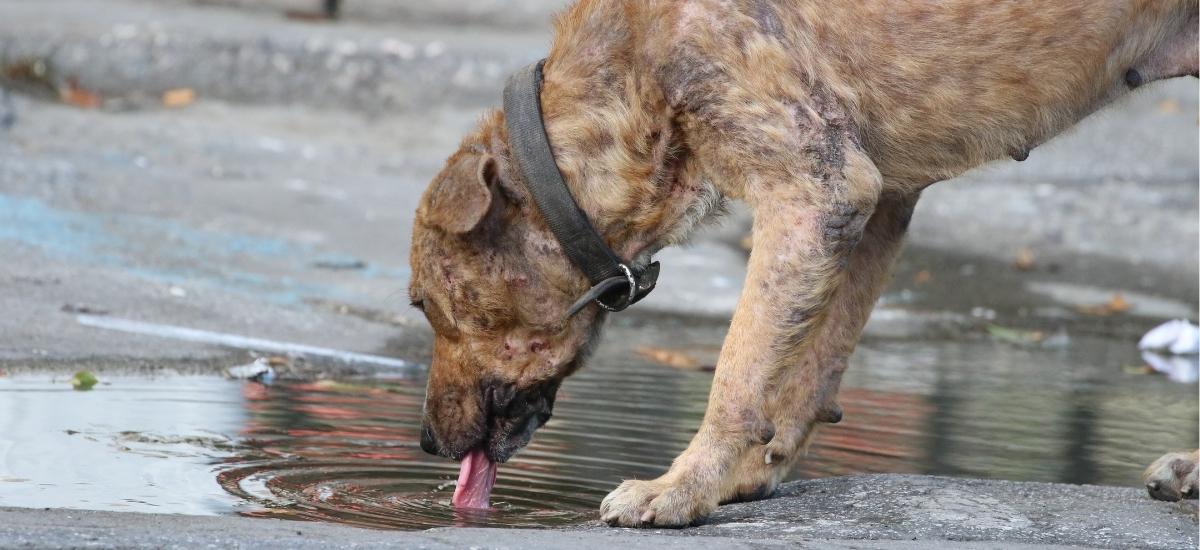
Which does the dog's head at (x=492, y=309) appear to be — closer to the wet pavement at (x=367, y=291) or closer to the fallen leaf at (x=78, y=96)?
the wet pavement at (x=367, y=291)

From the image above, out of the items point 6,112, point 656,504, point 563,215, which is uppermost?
point 563,215

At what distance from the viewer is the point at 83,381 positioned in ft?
17.5

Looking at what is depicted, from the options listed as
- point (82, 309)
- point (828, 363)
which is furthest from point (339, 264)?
point (828, 363)

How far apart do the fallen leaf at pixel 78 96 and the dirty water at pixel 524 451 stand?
6440 mm

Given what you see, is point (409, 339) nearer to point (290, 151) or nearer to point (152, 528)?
point (152, 528)

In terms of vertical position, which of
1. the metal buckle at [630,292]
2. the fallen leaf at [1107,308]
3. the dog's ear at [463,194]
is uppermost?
the dog's ear at [463,194]

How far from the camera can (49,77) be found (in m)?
12.5

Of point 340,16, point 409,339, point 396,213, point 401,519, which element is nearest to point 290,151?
point 396,213

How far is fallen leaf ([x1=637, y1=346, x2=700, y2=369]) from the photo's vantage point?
22.7ft

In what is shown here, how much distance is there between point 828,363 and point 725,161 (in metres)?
0.86

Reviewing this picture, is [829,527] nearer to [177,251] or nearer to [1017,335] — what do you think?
[1017,335]

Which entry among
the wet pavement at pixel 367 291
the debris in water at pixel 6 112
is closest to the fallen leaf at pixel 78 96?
the wet pavement at pixel 367 291

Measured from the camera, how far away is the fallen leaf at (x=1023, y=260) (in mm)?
10125

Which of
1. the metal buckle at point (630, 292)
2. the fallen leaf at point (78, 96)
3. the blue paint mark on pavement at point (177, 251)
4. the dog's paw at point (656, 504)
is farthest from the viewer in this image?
the fallen leaf at point (78, 96)
